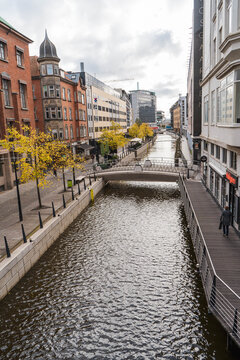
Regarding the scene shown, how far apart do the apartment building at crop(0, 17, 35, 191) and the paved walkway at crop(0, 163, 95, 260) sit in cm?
321

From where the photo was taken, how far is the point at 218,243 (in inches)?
520

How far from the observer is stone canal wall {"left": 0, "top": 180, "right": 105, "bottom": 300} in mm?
11789

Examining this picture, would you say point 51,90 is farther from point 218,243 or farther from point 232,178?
point 218,243

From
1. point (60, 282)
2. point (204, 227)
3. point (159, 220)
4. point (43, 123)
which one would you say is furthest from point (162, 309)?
point (43, 123)

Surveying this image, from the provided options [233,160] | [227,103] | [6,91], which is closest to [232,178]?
[233,160]

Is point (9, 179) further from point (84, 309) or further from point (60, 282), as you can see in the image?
point (84, 309)

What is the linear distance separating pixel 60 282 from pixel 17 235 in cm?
437

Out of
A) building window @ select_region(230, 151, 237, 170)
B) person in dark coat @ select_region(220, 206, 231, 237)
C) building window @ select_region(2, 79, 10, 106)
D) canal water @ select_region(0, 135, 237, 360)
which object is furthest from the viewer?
building window @ select_region(2, 79, 10, 106)

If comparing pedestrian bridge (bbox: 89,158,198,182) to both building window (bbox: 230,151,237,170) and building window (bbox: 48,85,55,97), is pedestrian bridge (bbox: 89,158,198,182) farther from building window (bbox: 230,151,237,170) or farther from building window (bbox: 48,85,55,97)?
building window (bbox: 48,85,55,97)

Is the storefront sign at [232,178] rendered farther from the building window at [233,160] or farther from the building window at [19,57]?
the building window at [19,57]

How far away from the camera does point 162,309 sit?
1073cm

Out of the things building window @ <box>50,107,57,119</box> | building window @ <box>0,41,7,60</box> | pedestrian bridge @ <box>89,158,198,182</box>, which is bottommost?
pedestrian bridge @ <box>89,158,198,182</box>

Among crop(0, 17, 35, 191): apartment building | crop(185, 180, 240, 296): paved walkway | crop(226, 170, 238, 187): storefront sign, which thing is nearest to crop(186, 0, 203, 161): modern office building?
crop(185, 180, 240, 296): paved walkway

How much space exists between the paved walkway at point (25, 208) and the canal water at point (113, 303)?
2034 mm
